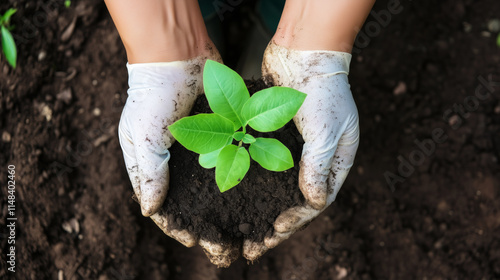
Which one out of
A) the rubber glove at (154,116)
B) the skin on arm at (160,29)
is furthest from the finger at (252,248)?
the skin on arm at (160,29)

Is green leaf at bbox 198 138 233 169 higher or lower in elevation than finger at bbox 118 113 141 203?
higher

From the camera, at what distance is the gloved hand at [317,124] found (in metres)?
1.65

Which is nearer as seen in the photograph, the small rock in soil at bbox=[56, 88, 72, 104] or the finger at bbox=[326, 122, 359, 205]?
the finger at bbox=[326, 122, 359, 205]

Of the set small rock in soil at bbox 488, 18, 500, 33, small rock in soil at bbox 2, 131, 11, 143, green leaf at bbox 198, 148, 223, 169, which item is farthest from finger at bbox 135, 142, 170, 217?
small rock in soil at bbox 488, 18, 500, 33

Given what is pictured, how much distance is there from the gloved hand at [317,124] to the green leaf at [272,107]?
16.0 inches

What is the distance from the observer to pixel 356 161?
2.50m

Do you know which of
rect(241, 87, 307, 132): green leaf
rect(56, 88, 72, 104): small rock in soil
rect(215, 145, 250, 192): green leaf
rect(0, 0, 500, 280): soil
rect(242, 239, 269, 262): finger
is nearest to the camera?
rect(241, 87, 307, 132): green leaf

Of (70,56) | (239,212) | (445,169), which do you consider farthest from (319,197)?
(70,56)

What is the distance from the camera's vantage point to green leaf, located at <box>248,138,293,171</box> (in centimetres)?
139

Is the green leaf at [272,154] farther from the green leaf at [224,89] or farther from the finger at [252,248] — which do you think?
the finger at [252,248]


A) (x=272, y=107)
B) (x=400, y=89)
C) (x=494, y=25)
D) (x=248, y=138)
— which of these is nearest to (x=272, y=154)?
(x=248, y=138)

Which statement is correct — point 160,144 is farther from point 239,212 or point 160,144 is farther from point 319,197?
point 319,197

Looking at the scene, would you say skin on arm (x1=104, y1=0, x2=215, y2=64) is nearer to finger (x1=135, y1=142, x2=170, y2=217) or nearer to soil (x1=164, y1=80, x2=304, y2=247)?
soil (x1=164, y1=80, x2=304, y2=247)

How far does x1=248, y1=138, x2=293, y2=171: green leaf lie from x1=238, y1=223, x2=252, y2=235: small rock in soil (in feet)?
1.28
